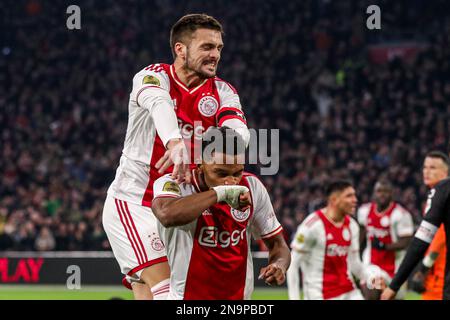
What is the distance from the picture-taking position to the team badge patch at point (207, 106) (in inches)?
233

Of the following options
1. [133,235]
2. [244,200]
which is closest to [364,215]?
[133,235]

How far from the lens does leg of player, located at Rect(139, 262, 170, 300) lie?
19.1ft

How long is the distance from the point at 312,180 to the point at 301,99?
4.33 meters

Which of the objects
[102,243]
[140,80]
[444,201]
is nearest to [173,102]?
[140,80]

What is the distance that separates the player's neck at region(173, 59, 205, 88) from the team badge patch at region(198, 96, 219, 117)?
140 millimetres

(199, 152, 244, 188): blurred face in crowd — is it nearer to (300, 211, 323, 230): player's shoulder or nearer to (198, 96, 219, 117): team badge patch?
(198, 96, 219, 117): team badge patch

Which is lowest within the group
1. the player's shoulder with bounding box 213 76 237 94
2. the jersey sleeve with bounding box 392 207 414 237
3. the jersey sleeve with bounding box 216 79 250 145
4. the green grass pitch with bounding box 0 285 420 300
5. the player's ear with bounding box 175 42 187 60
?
the green grass pitch with bounding box 0 285 420 300

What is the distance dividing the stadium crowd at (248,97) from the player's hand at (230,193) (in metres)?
15.5

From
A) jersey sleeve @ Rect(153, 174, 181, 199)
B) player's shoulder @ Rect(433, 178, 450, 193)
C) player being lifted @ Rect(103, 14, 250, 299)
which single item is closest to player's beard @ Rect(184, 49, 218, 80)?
player being lifted @ Rect(103, 14, 250, 299)

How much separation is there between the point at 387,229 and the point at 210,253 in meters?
8.53

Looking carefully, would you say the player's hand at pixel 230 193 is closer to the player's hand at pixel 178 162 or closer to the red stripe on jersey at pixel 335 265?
the player's hand at pixel 178 162

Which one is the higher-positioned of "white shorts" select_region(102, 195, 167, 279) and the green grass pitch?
"white shorts" select_region(102, 195, 167, 279)

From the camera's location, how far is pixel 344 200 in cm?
1061

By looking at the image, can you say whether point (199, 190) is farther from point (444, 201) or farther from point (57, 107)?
point (57, 107)
